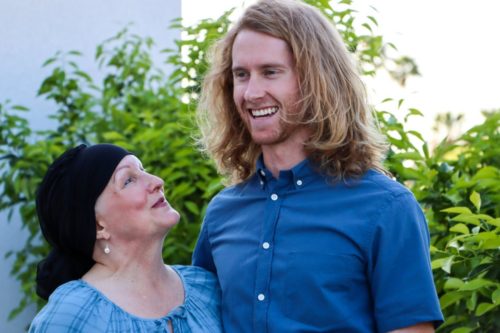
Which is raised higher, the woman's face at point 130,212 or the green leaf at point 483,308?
the woman's face at point 130,212

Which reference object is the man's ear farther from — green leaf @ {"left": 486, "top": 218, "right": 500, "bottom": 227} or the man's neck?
green leaf @ {"left": 486, "top": 218, "right": 500, "bottom": 227}

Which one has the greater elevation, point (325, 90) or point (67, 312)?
point (325, 90)

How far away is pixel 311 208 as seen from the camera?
2.86 metres

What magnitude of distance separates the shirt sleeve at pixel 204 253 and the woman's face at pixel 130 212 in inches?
8.5

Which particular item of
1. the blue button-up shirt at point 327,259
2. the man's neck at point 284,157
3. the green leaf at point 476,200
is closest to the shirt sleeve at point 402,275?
the blue button-up shirt at point 327,259

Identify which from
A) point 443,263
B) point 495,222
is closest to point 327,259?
point 443,263

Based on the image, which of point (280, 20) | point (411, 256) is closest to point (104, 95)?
point (280, 20)

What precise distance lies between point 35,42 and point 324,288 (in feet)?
12.1

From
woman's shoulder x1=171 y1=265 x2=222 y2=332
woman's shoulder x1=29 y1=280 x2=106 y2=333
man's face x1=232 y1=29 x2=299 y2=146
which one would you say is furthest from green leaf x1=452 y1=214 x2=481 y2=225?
woman's shoulder x1=29 y1=280 x2=106 y2=333

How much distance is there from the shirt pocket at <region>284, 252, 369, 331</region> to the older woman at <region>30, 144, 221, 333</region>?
0.36m

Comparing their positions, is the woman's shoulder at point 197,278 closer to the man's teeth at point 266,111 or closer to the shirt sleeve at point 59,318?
the shirt sleeve at point 59,318

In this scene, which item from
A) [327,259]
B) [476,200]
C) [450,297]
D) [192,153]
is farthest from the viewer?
[192,153]

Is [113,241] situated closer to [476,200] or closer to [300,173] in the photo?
[300,173]

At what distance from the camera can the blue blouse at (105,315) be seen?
2.85m
